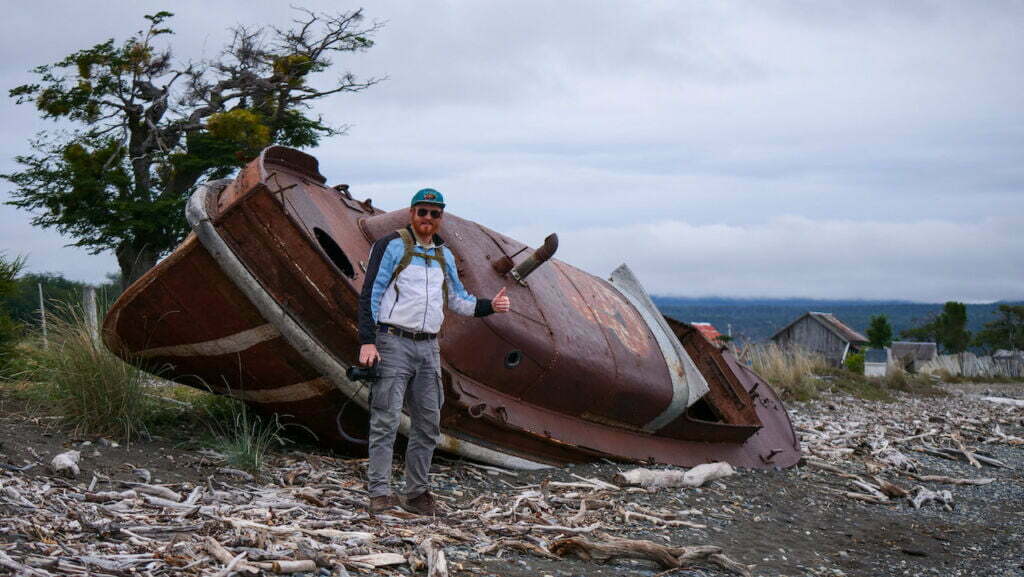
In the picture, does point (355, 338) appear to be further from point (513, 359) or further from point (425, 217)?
point (513, 359)

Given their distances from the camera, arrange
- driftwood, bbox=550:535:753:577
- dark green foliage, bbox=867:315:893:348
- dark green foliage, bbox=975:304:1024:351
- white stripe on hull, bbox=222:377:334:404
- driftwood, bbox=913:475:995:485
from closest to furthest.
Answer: driftwood, bbox=550:535:753:577 < white stripe on hull, bbox=222:377:334:404 < driftwood, bbox=913:475:995:485 < dark green foliage, bbox=975:304:1024:351 < dark green foliage, bbox=867:315:893:348

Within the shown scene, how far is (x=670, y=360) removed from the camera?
8703 millimetres

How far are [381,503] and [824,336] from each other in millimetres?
40871

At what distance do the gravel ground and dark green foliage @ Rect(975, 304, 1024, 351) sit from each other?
53077 millimetres

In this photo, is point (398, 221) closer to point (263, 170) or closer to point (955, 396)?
point (263, 170)

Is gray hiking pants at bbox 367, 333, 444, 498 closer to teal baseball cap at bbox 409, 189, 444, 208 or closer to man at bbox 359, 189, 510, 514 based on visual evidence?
man at bbox 359, 189, 510, 514

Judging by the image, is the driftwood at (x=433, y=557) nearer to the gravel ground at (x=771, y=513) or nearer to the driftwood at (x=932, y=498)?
the gravel ground at (x=771, y=513)

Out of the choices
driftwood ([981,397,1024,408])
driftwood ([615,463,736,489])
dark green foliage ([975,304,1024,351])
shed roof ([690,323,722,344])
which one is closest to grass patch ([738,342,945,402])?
driftwood ([981,397,1024,408])

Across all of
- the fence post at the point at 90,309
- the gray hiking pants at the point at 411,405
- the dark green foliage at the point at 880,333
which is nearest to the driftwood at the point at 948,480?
the gray hiking pants at the point at 411,405

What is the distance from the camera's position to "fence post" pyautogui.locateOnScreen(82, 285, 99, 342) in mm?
7082

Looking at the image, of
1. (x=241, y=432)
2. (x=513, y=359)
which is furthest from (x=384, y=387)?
(x=241, y=432)

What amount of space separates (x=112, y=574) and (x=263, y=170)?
10.7 feet

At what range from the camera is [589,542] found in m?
4.99

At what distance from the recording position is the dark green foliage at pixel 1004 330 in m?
57.2
